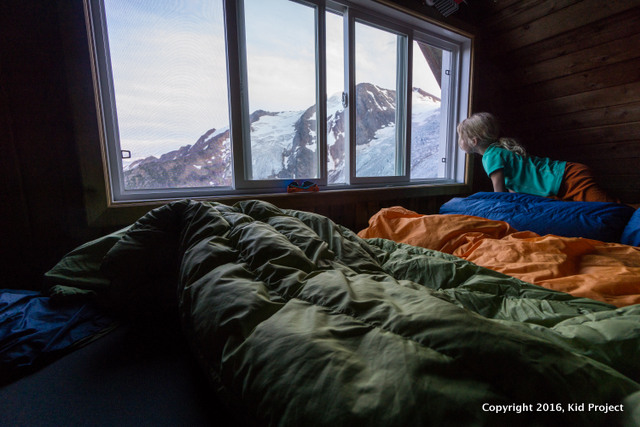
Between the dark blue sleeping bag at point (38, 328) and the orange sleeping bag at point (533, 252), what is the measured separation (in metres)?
0.91

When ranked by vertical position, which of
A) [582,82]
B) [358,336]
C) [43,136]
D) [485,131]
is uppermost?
[582,82]

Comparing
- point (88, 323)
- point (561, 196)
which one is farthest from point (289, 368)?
point (561, 196)

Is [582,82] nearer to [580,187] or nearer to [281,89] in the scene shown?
[580,187]

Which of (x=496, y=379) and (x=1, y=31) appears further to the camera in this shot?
(x=1, y=31)

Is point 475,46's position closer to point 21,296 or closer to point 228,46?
→ point 228,46

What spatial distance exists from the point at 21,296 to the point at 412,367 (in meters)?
0.96

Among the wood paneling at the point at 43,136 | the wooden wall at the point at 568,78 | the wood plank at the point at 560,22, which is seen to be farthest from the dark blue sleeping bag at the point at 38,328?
the wood plank at the point at 560,22

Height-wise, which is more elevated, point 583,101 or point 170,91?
point 583,101

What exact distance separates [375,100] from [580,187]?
1.42 m

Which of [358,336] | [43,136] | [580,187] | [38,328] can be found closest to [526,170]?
[580,187]

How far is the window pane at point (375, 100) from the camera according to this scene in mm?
1977

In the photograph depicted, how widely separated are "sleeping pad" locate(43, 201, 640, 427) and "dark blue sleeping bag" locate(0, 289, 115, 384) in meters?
0.05

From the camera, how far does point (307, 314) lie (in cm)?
38

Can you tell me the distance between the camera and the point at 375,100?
2.07 metres
